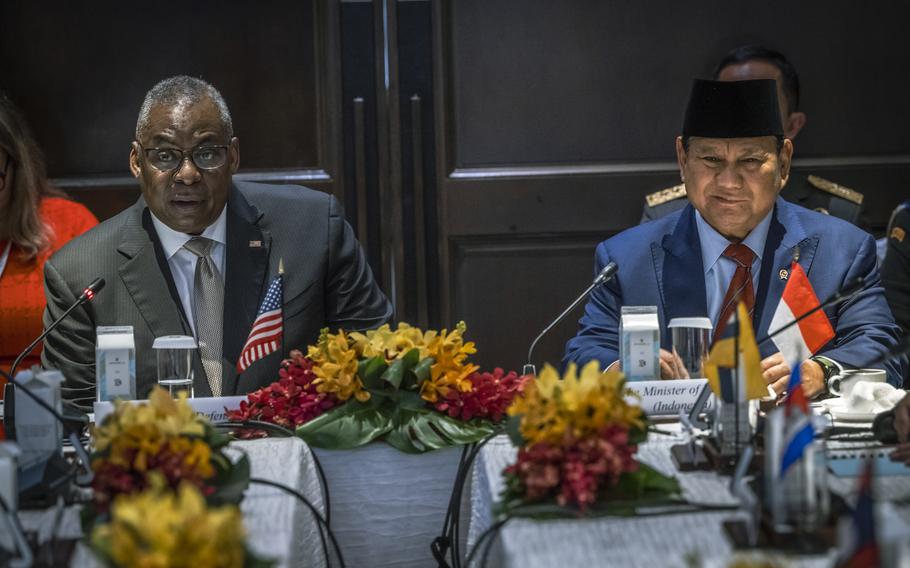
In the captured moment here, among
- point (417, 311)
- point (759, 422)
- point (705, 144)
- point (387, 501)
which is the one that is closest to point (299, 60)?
point (417, 311)

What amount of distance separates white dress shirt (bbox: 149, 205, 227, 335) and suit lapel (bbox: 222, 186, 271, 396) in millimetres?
33

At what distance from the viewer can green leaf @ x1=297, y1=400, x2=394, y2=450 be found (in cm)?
223

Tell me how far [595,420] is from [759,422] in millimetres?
510

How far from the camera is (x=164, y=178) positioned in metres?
2.89

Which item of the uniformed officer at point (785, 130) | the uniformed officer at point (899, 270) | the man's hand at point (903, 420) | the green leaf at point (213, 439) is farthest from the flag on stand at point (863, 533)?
the uniformed officer at point (785, 130)

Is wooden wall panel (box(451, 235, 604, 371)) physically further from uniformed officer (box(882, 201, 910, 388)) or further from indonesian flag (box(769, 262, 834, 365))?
indonesian flag (box(769, 262, 834, 365))

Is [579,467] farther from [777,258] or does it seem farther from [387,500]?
[777,258]

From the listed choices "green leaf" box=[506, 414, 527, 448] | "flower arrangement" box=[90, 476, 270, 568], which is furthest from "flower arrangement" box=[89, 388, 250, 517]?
"green leaf" box=[506, 414, 527, 448]

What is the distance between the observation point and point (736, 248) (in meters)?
2.91

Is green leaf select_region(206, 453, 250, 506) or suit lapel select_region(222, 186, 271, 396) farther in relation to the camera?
suit lapel select_region(222, 186, 271, 396)

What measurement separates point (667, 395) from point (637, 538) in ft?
2.57

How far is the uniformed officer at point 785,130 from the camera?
371 cm

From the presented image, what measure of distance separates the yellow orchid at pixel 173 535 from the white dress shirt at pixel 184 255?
1610 millimetres

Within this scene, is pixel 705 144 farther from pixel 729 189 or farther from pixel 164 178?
pixel 164 178
